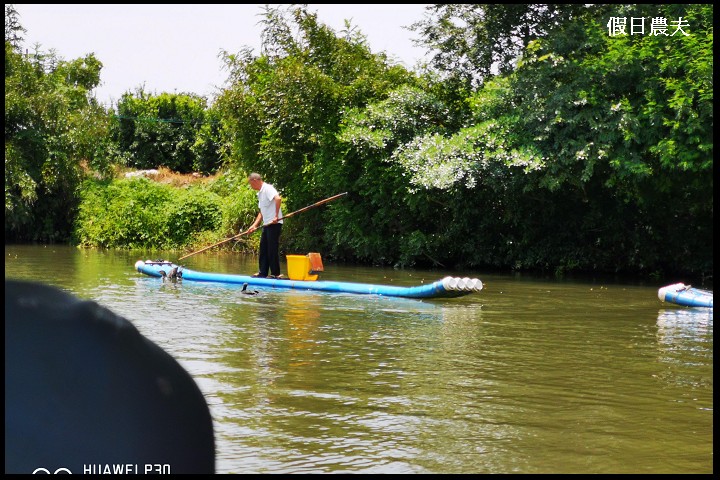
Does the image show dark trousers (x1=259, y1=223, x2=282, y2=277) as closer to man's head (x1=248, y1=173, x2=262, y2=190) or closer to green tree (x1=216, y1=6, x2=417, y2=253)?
man's head (x1=248, y1=173, x2=262, y2=190)

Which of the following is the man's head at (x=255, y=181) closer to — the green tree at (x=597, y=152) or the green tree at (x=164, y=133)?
the green tree at (x=597, y=152)

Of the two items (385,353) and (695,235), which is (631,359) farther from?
(695,235)

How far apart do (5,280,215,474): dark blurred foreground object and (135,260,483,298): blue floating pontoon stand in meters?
11.6

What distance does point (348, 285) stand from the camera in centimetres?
1416

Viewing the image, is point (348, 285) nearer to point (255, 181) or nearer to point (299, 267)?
point (299, 267)

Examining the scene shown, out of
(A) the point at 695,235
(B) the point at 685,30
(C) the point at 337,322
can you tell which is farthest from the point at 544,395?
(A) the point at 695,235

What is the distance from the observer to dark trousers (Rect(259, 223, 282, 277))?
14680mm

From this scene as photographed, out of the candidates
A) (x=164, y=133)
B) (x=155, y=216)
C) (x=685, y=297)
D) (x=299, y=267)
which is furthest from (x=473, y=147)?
(x=164, y=133)

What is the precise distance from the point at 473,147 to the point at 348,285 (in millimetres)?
6152

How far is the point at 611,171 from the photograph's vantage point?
62.5 feet

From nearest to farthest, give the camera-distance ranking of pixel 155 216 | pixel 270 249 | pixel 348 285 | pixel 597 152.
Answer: pixel 348 285 < pixel 270 249 < pixel 597 152 < pixel 155 216

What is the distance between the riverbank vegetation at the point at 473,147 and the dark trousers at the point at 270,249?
17.4ft

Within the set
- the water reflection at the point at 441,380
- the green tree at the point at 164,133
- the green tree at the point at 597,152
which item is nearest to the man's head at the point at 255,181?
the water reflection at the point at 441,380

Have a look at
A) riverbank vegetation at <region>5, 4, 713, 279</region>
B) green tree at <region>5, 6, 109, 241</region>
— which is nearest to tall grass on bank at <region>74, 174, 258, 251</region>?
riverbank vegetation at <region>5, 4, 713, 279</region>
